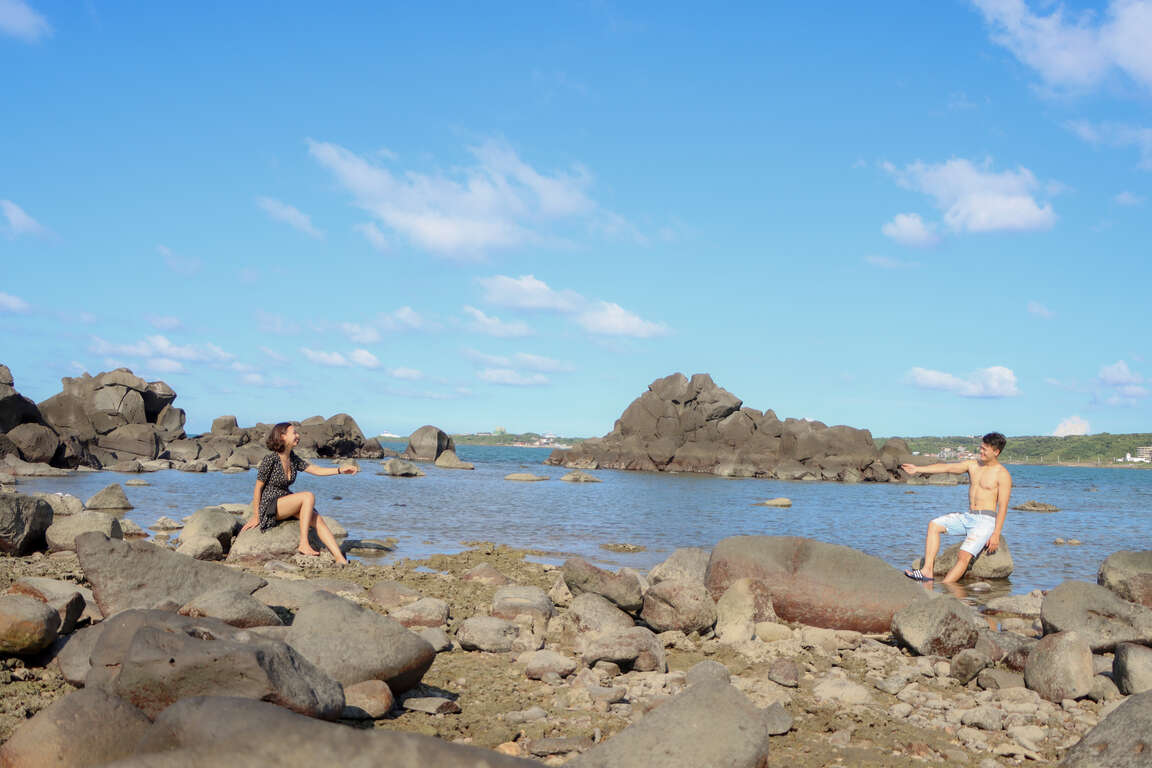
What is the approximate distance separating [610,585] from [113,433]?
50.8 metres

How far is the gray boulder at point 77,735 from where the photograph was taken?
3.44 meters

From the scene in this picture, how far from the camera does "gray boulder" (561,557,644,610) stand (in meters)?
8.16

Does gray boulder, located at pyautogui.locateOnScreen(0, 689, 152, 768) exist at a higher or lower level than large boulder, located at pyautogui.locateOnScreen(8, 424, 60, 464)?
lower

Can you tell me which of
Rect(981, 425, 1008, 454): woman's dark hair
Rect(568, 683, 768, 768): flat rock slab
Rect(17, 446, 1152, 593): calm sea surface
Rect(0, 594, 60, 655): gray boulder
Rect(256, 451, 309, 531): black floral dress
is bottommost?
Rect(17, 446, 1152, 593): calm sea surface

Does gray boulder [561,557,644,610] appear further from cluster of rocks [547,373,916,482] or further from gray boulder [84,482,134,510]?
cluster of rocks [547,373,916,482]

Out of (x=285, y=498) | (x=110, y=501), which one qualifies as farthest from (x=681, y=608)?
(x=110, y=501)

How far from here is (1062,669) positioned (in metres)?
6.13

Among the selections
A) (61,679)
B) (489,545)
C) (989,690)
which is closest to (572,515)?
(489,545)

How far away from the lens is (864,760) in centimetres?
477

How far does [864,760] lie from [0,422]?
146 ft

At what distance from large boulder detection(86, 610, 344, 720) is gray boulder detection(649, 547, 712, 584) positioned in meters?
6.51

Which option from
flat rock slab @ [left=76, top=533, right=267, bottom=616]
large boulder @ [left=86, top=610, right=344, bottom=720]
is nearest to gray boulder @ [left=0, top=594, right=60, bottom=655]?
flat rock slab @ [left=76, top=533, right=267, bottom=616]

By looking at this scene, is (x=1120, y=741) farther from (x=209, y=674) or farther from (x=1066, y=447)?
(x=1066, y=447)

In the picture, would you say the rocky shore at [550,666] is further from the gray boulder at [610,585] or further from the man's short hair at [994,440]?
the man's short hair at [994,440]
